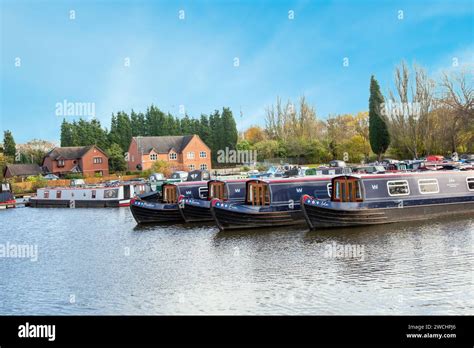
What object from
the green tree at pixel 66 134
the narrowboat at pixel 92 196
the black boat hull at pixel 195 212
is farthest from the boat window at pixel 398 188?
the green tree at pixel 66 134

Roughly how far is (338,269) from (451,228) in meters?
7.91

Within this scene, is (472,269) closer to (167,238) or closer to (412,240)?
(412,240)

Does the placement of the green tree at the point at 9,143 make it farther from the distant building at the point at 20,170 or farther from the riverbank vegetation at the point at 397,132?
the riverbank vegetation at the point at 397,132

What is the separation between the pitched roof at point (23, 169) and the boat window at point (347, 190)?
2561 inches

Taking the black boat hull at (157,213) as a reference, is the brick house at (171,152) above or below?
above

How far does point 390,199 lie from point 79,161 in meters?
61.1

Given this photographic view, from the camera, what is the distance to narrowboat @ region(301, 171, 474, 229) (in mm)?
21688

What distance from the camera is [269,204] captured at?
2434 cm

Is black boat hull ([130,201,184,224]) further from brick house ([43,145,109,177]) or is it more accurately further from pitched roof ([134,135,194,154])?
brick house ([43,145,109,177])

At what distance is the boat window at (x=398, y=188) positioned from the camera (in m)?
23.1

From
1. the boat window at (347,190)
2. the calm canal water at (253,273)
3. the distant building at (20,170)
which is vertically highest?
the distant building at (20,170)

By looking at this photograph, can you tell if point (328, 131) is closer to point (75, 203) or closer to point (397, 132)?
point (397, 132)

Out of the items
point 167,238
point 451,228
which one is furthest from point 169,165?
point 451,228

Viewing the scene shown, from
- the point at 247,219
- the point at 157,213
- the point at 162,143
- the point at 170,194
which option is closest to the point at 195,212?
the point at 157,213
